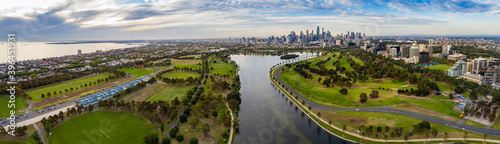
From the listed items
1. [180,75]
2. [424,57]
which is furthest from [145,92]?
[424,57]

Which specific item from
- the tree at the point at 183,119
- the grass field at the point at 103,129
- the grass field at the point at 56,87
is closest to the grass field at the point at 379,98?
the tree at the point at 183,119

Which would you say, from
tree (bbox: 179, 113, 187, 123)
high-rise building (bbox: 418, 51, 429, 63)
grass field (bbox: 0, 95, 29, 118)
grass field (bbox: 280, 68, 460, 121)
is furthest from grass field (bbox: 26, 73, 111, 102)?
high-rise building (bbox: 418, 51, 429, 63)

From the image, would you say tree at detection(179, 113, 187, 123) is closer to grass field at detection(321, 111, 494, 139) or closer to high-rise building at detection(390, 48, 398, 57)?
grass field at detection(321, 111, 494, 139)

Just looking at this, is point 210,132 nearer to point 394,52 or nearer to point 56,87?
point 56,87

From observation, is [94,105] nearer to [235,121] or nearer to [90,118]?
[90,118]

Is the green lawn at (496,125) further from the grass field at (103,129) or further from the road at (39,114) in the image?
the road at (39,114)

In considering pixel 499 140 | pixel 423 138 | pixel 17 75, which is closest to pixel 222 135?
pixel 423 138

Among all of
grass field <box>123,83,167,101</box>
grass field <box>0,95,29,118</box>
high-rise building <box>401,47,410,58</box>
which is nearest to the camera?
grass field <box>0,95,29,118</box>
